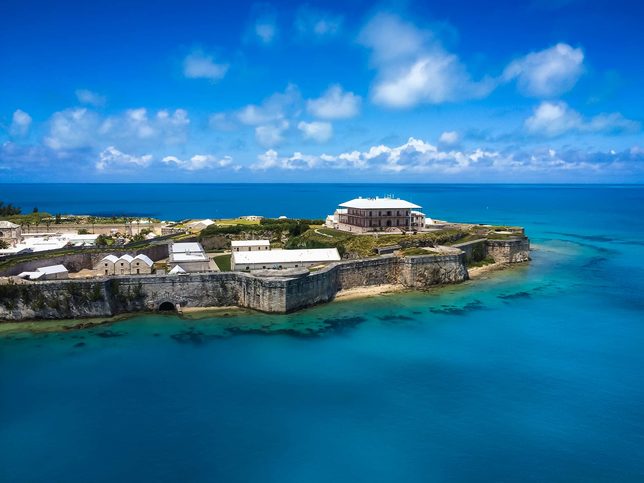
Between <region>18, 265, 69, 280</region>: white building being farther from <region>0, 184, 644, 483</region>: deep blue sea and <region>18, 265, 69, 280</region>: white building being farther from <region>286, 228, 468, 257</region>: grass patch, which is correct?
<region>286, 228, 468, 257</region>: grass patch

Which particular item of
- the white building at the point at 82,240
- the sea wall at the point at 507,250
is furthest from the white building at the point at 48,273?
the sea wall at the point at 507,250

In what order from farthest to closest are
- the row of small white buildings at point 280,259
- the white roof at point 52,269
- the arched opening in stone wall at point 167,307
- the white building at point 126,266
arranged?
the row of small white buildings at point 280,259
the white building at point 126,266
the white roof at point 52,269
the arched opening in stone wall at point 167,307

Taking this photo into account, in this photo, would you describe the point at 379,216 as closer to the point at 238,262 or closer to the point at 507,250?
the point at 507,250

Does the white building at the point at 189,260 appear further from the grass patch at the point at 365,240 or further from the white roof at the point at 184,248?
the grass patch at the point at 365,240

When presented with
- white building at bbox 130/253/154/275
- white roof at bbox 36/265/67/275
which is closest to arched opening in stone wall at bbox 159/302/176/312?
white building at bbox 130/253/154/275

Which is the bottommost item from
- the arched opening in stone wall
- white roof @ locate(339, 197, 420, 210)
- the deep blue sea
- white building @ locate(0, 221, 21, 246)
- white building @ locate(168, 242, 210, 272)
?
the deep blue sea

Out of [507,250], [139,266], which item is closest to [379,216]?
[507,250]
